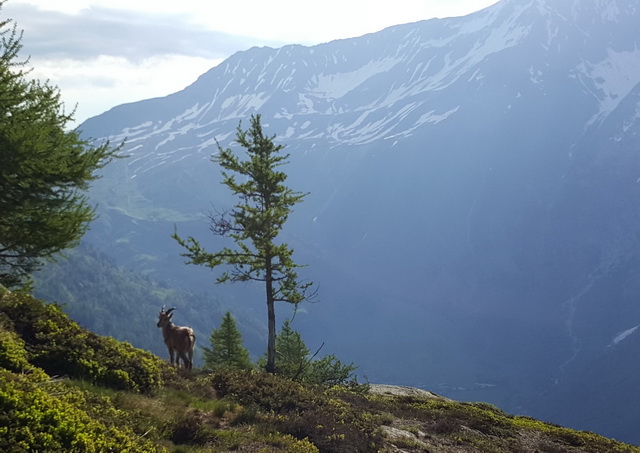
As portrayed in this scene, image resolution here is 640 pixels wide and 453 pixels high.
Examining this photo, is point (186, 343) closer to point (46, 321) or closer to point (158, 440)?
point (46, 321)

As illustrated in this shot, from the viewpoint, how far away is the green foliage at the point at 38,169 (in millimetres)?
14180

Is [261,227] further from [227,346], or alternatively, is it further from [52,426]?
[227,346]

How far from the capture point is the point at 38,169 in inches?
578

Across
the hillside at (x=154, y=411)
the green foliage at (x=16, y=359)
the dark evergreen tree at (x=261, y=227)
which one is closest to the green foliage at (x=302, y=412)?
the hillside at (x=154, y=411)

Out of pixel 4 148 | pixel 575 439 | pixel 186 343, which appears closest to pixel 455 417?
pixel 575 439

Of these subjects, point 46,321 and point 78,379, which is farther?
point 46,321

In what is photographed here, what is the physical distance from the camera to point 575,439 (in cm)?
2069

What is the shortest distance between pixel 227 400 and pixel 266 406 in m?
1.06

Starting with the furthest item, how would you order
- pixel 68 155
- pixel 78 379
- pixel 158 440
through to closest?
pixel 68 155, pixel 78 379, pixel 158 440

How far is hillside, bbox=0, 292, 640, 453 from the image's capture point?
325 inches

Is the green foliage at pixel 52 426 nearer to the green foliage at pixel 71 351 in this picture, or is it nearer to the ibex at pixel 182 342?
the green foliage at pixel 71 351

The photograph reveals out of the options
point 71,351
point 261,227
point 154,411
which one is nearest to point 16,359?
point 71,351

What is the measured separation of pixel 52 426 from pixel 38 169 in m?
8.88

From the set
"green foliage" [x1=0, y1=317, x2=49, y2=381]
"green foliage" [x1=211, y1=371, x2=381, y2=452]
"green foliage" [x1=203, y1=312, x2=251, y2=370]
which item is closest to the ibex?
"green foliage" [x1=211, y1=371, x2=381, y2=452]
